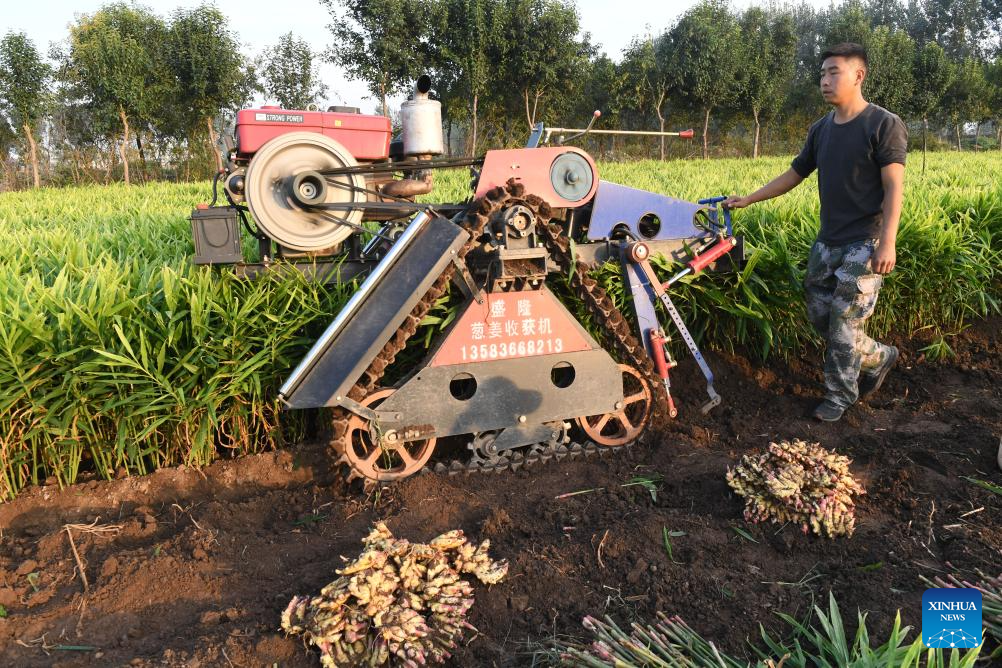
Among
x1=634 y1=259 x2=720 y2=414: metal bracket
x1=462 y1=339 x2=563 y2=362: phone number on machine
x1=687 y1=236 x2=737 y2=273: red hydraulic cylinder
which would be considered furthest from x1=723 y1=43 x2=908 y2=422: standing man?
x1=462 y1=339 x2=563 y2=362: phone number on machine

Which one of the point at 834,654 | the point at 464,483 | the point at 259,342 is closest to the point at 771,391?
the point at 464,483

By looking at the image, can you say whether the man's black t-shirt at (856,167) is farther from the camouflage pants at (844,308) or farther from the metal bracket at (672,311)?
the metal bracket at (672,311)

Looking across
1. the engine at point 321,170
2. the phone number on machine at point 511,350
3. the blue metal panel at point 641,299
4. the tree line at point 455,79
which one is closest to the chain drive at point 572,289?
the blue metal panel at point 641,299

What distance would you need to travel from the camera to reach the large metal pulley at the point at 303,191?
385 cm

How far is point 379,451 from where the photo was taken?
3.60 m

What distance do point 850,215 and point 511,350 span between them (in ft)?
7.37

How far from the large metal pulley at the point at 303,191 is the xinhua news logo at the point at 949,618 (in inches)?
129

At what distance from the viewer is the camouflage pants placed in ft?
13.7

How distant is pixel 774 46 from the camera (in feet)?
139

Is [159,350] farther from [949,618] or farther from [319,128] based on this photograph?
[949,618]

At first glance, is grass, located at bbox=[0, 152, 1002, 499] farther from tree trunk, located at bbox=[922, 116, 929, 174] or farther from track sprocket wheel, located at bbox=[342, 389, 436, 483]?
tree trunk, located at bbox=[922, 116, 929, 174]

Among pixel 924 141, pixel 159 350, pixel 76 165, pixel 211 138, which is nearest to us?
pixel 159 350

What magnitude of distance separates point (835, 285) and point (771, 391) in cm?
91

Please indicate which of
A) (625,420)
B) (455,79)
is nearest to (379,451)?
(625,420)
